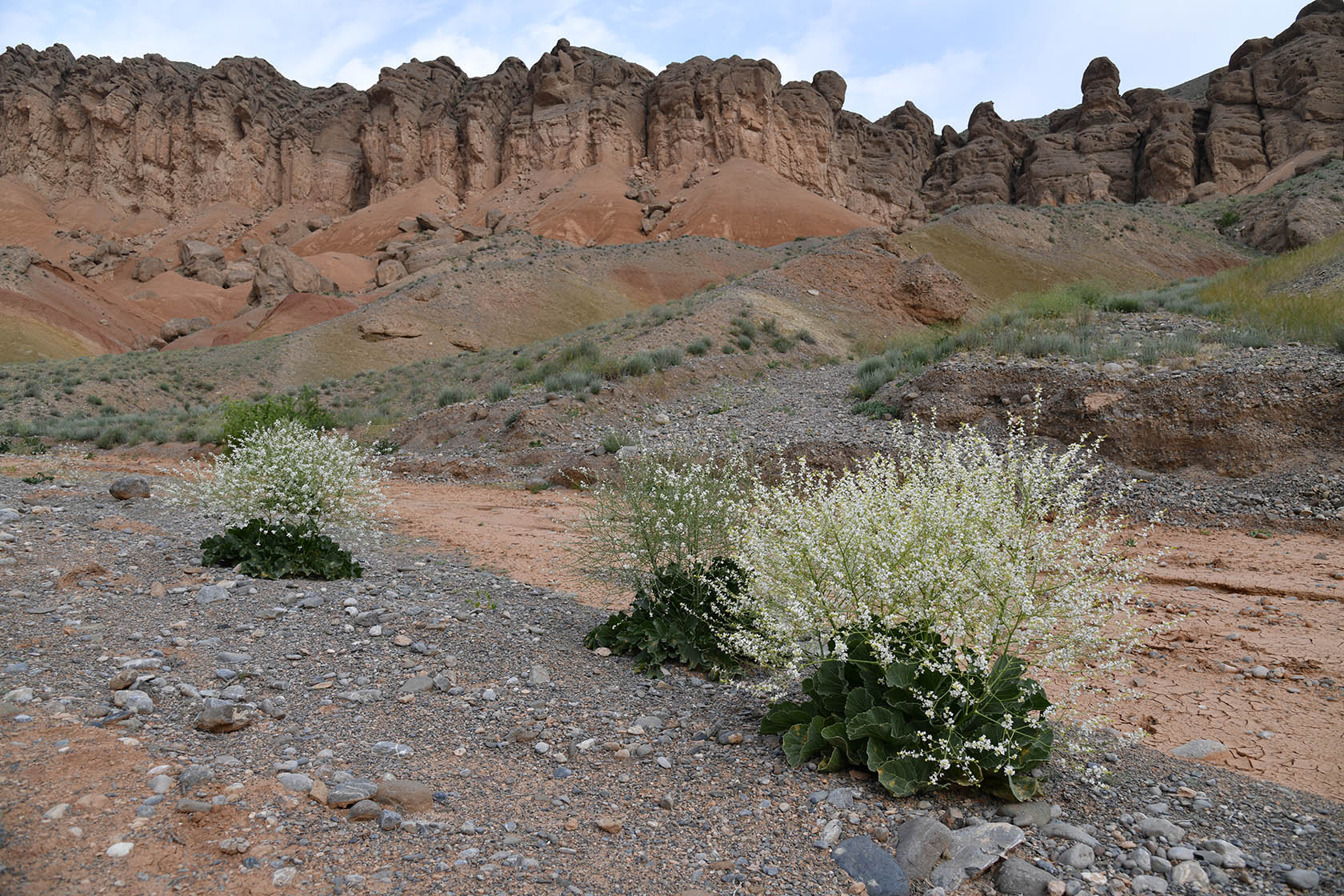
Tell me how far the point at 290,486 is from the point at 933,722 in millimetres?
5412

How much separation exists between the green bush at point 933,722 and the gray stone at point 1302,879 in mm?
786

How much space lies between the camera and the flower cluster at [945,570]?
3.10 meters

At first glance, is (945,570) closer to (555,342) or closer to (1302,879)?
(1302,879)

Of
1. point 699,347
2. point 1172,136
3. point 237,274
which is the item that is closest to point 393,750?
point 699,347

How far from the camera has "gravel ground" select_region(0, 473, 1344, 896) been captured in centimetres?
260

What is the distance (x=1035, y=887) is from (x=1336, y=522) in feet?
27.3

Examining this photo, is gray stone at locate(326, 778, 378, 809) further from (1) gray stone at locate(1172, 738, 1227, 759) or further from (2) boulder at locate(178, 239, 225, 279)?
(2) boulder at locate(178, 239, 225, 279)

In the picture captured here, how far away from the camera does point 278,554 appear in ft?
19.6

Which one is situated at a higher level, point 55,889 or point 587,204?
point 587,204

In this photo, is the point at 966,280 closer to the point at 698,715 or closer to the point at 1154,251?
the point at 1154,251

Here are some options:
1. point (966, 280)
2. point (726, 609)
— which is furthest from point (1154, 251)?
point (726, 609)

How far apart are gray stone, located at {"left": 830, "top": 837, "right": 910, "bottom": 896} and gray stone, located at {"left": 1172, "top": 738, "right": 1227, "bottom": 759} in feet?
6.13

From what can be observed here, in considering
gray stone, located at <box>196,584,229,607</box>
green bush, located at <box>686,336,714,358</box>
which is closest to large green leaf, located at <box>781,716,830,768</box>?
gray stone, located at <box>196,584,229,607</box>

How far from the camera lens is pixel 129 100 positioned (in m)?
70.8
